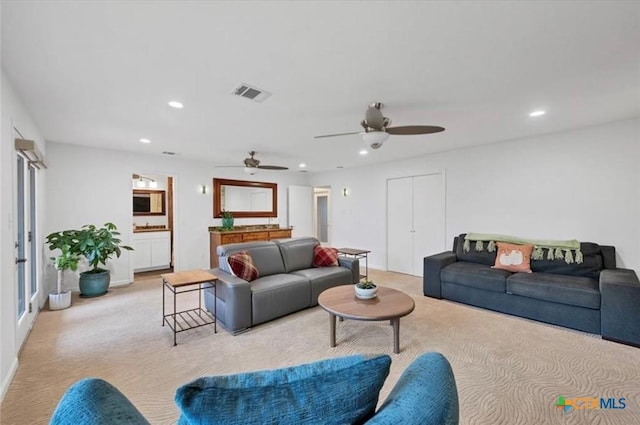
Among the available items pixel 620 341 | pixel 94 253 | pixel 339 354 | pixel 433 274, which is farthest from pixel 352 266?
pixel 94 253

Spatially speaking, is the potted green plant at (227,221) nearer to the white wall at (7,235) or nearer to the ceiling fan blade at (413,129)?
the white wall at (7,235)

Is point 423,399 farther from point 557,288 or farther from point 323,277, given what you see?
point 557,288

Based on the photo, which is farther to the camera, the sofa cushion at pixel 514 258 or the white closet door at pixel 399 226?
the white closet door at pixel 399 226

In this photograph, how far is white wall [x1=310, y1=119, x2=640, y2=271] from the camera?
360cm

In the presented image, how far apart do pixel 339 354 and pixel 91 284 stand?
4161mm

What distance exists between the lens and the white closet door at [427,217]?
543 centimetres

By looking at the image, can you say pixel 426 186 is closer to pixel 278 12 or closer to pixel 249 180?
pixel 249 180

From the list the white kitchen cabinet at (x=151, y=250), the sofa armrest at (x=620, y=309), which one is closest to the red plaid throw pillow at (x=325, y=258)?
the sofa armrest at (x=620, y=309)

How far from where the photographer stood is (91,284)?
4.47 metres

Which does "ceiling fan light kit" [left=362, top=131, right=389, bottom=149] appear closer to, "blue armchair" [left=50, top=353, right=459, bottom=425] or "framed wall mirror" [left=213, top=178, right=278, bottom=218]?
"blue armchair" [left=50, top=353, right=459, bottom=425]

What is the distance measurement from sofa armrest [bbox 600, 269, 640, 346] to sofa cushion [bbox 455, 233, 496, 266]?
1.34m

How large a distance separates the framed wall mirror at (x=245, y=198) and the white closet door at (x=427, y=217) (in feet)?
12.2

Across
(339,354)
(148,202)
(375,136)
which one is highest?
(375,136)

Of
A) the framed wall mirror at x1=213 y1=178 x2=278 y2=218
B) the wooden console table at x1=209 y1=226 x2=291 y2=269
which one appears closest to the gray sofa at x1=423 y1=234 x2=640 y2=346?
the wooden console table at x1=209 y1=226 x2=291 y2=269
